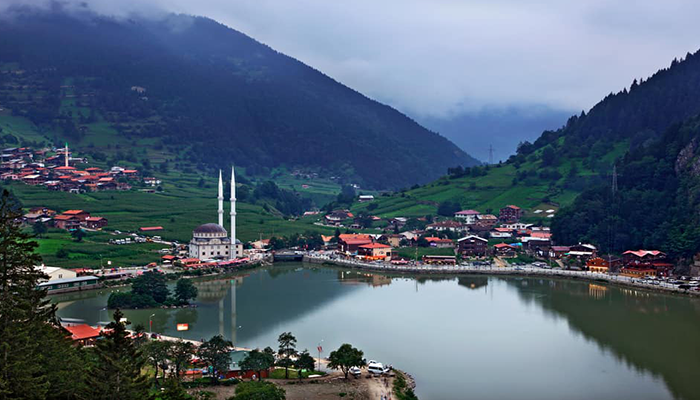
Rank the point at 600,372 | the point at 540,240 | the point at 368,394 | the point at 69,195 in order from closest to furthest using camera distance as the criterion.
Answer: the point at 368,394
the point at 600,372
the point at 540,240
the point at 69,195

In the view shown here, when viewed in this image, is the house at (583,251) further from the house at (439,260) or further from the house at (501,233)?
the house at (501,233)

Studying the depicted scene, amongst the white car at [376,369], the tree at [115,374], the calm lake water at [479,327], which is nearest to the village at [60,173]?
the calm lake water at [479,327]

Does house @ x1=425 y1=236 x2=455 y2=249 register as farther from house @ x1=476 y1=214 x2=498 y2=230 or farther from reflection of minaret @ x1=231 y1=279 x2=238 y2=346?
reflection of minaret @ x1=231 y1=279 x2=238 y2=346

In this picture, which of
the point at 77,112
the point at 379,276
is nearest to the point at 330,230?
the point at 379,276

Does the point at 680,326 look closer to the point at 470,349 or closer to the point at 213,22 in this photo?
the point at 470,349

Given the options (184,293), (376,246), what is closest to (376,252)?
(376,246)

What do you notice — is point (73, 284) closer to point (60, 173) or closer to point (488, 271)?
point (488, 271)
